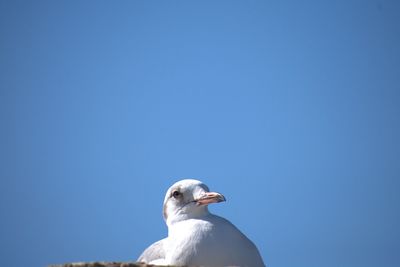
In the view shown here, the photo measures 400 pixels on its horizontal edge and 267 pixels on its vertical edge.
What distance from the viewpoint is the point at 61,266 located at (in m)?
5.68

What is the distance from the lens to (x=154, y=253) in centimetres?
767

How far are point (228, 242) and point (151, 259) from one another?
111cm

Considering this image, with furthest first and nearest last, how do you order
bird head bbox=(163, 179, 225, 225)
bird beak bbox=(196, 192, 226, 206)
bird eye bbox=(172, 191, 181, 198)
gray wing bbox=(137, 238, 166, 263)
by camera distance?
bird eye bbox=(172, 191, 181, 198)
bird head bbox=(163, 179, 225, 225)
bird beak bbox=(196, 192, 226, 206)
gray wing bbox=(137, 238, 166, 263)

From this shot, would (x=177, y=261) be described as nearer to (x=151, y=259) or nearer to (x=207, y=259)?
(x=207, y=259)

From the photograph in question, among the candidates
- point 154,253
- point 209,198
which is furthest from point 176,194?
point 154,253

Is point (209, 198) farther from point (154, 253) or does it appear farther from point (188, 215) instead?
point (154, 253)

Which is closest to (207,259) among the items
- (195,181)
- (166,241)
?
(166,241)

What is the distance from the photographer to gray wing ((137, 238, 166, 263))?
751 centimetres

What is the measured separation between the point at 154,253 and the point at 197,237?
0.89m

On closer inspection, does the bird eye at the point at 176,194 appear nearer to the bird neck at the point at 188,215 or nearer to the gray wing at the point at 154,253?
the bird neck at the point at 188,215

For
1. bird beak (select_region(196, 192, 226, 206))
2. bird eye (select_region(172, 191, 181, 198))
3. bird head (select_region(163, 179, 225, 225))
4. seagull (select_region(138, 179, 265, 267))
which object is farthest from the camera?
bird eye (select_region(172, 191, 181, 198))

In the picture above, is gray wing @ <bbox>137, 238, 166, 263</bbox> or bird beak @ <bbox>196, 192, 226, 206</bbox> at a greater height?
bird beak @ <bbox>196, 192, 226, 206</bbox>

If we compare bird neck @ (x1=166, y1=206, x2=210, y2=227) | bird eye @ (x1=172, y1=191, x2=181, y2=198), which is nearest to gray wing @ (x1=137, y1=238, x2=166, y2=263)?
bird neck @ (x1=166, y1=206, x2=210, y2=227)

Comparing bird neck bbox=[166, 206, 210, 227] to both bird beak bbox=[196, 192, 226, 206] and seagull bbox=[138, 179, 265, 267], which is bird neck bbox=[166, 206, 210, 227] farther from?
bird beak bbox=[196, 192, 226, 206]
